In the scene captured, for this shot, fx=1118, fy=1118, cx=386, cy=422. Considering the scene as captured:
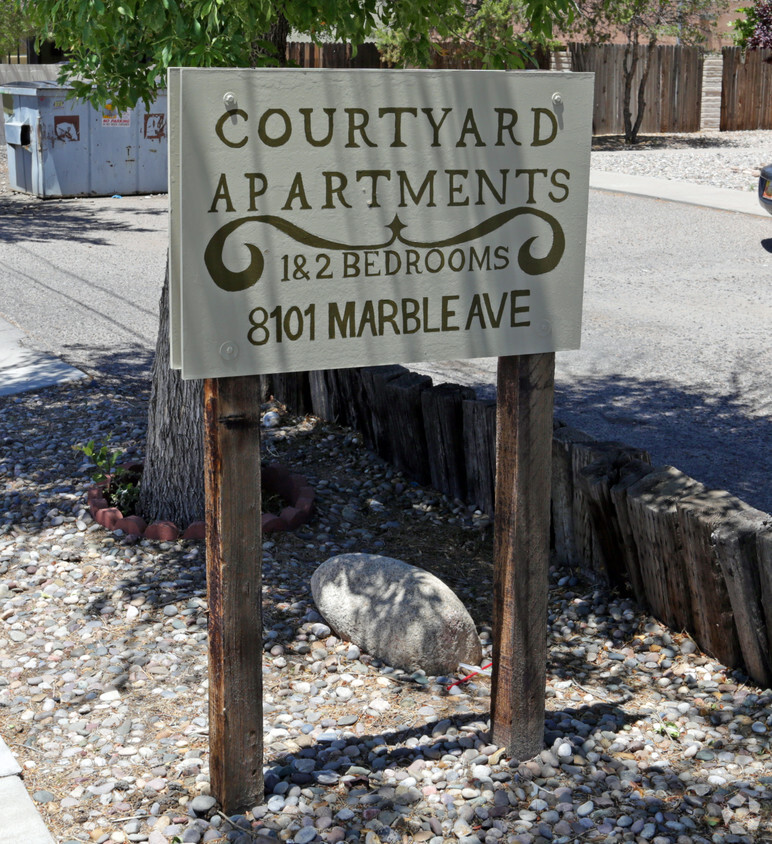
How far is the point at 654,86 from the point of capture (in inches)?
981

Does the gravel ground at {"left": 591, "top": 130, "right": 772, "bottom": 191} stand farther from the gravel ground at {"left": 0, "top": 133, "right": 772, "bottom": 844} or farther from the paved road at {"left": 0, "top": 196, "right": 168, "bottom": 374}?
the gravel ground at {"left": 0, "top": 133, "right": 772, "bottom": 844}

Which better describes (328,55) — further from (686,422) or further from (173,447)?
(173,447)

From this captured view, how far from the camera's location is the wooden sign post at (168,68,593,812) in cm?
270

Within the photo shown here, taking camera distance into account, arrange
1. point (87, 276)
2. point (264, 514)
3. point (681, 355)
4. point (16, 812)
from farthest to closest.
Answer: point (87, 276), point (681, 355), point (264, 514), point (16, 812)

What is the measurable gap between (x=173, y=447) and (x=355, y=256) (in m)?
2.32

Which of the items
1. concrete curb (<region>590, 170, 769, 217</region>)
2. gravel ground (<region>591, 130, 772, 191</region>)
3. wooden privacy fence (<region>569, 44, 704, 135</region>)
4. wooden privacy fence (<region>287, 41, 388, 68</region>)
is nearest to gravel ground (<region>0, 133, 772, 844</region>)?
concrete curb (<region>590, 170, 769, 217</region>)

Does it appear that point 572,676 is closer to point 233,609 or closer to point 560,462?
point 560,462

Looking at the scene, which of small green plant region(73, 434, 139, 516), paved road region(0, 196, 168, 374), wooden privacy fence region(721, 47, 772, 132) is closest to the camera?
small green plant region(73, 434, 139, 516)

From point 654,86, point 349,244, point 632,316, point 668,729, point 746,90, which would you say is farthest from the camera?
point 746,90

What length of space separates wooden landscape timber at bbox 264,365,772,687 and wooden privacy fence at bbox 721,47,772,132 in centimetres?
2315

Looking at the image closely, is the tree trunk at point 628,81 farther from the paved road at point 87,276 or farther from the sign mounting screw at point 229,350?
the sign mounting screw at point 229,350

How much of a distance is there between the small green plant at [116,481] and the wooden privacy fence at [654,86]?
1983 cm

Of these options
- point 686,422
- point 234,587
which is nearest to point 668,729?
point 234,587

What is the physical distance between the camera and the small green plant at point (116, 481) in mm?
5207
